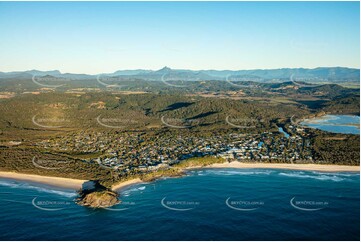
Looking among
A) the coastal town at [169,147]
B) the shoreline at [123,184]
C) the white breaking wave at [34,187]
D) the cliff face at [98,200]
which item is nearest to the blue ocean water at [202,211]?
the white breaking wave at [34,187]

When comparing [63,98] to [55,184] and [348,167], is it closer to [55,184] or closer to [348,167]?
[55,184]

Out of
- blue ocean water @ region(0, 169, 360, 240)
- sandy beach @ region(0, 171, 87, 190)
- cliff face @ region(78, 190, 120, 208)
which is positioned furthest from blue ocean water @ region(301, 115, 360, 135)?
sandy beach @ region(0, 171, 87, 190)

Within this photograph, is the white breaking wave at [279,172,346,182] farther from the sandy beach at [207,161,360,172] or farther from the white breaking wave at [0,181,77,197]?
the white breaking wave at [0,181,77,197]

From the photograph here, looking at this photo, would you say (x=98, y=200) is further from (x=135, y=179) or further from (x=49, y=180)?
(x=49, y=180)

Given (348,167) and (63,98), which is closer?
(348,167)

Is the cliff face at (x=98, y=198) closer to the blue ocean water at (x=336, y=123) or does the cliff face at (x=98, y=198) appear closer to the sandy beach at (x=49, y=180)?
the sandy beach at (x=49, y=180)

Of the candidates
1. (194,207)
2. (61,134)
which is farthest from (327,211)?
(61,134)

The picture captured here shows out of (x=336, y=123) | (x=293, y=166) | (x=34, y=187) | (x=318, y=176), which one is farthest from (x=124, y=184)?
(x=336, y=123)

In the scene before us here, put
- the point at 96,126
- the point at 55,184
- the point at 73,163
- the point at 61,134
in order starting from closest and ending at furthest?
the point at 55,184 < the point at 73,163 < the point at 61,134 < the point at 96,126
